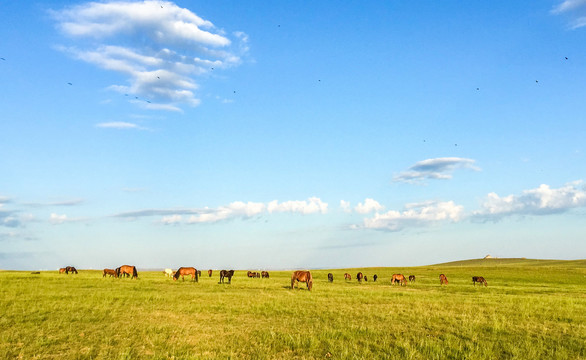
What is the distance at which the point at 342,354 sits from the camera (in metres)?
11.0

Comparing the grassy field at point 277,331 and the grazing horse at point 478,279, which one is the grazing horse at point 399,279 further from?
the grassy field at point 277,331

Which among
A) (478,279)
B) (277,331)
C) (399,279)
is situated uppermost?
(277,331)

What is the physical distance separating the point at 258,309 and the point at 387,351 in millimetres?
9268

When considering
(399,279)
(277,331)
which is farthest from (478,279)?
(277,331)

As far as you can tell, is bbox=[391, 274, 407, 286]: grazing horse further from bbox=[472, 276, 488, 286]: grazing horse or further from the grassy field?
the grassy field

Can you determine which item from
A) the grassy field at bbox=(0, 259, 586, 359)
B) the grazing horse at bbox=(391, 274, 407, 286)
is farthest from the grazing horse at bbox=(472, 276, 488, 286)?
the grassy field at bbox=(0, 259, 586, 359)

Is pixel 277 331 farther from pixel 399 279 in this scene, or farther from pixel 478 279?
pixel 478 279

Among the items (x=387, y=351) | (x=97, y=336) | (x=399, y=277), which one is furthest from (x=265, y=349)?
(x=399, y=277)

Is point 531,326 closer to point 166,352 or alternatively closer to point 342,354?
point 342,354

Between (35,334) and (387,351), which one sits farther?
(35,334)

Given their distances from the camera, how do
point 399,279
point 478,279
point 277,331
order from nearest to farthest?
1. point 277,331
2. point 399,279
3. point 478,279

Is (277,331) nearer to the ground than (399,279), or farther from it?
farther from it

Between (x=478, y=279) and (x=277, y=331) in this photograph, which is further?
(x=478, y=279)

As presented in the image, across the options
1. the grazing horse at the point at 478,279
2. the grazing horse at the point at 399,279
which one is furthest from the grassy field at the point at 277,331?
the grazing horse at the point at 478,279
